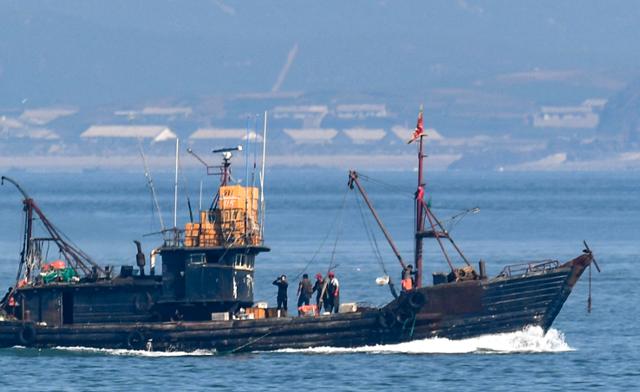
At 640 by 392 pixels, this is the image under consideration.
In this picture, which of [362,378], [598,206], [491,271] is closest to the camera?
[362,378]

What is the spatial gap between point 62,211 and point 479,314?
102 metres

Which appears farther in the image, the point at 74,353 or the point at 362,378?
the point at 74,353

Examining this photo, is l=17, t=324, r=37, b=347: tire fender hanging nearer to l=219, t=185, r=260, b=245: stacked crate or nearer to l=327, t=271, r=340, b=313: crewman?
l=219, t=185, r=260, b=245: stacked crate

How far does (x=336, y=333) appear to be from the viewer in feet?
183

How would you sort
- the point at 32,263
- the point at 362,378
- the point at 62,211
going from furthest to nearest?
the point at 62,211
the point at 32,263
the point at 362,378

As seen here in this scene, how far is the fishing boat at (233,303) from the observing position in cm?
5569

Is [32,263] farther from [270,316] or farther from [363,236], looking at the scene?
[363,236]

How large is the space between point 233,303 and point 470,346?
6.99 meters

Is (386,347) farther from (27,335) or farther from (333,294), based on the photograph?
(27,335)

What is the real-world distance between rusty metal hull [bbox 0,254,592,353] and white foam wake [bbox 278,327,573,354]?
151 millimetres

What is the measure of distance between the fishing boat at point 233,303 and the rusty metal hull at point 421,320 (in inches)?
1.1

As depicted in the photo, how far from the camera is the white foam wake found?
55719 millimetres

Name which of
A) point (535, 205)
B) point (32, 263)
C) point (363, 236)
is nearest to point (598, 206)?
point (535, 205)

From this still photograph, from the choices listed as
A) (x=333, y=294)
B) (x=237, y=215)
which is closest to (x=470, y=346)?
(x=333, y=294)
